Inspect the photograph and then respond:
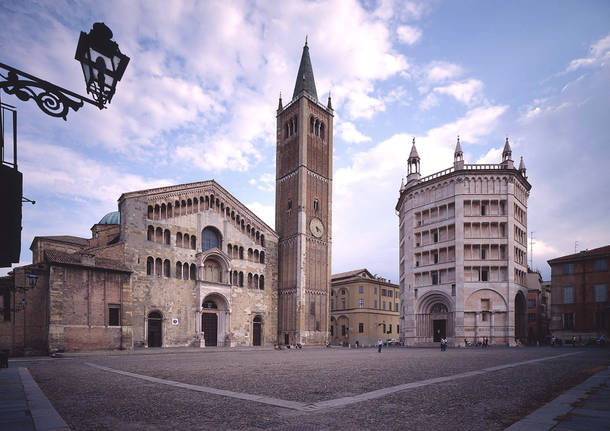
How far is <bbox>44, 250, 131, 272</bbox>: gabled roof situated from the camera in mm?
30719

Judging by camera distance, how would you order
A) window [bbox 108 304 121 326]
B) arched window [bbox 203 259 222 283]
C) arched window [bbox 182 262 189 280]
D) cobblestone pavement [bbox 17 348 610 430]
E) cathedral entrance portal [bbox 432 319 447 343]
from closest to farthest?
cobblestone pavement [bbox 17 348 610 430] < window [bbox 108 304 121 326] < arched window [bbox 182 262 189 280] < arched window [bbox 203 259 222 283] < cathedral entrance portal [bbox 432 319 447 343]

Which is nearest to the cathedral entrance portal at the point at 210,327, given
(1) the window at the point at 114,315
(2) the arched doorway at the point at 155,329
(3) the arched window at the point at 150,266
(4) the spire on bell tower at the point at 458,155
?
(2) the arched doorway at the point at 155,329

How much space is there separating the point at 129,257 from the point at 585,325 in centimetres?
5117

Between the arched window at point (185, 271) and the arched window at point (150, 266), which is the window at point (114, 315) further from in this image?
the arched window at point (185, 271)

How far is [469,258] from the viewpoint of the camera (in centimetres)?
4906

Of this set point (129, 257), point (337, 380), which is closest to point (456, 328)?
point (129, 257)

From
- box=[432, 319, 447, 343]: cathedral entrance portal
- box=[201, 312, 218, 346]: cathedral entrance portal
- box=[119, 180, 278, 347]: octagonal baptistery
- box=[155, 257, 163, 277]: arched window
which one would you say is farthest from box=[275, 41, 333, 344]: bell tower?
box=[155, 257, 163, 277]: arched window

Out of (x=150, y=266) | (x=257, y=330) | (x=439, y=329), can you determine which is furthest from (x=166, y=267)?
(x=439, y=329)

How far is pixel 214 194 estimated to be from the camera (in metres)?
45.8

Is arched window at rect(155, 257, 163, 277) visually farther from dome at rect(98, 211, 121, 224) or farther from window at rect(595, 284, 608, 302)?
window at rect(595, 284, 608, 302)

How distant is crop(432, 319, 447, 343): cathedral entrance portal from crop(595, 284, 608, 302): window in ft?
57.0

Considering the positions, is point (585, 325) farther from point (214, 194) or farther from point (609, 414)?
point (609, 414)

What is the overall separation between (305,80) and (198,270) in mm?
31710

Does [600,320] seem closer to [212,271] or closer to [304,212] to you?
[304,212]
